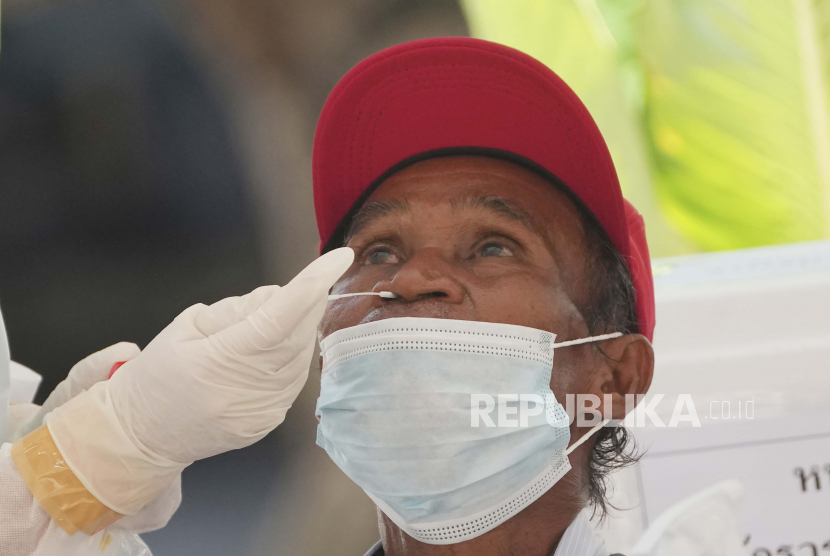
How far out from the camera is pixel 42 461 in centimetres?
87

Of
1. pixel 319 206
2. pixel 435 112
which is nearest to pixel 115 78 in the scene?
pixel 319 206

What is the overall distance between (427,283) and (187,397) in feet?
1.24

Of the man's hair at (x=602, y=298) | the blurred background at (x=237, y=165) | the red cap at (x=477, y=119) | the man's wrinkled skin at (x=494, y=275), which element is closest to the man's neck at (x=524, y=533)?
the man's wrinkled skin at (x=494, y=275)

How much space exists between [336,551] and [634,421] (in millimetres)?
1098

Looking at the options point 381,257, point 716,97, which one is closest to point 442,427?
point 381,257

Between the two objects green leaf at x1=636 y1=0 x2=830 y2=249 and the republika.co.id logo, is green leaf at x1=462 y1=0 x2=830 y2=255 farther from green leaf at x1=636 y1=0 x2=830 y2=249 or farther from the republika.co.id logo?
the republika.co.id logo

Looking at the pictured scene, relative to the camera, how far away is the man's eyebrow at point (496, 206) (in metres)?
1.14

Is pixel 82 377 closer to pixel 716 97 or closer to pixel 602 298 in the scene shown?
pixel 602 298

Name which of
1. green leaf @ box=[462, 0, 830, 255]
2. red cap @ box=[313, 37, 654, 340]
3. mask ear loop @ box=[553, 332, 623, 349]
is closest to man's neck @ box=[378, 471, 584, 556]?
mask ear loop @ box=[553, 332, 623, 349]

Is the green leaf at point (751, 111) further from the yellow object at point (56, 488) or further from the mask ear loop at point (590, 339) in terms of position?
the yellow object at point (56, 488)

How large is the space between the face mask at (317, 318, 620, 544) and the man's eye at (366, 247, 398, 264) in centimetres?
20

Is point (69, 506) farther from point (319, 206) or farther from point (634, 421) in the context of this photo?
point (634, 421)

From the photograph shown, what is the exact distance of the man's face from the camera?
1.04m

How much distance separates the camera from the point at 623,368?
1179 millimetres
